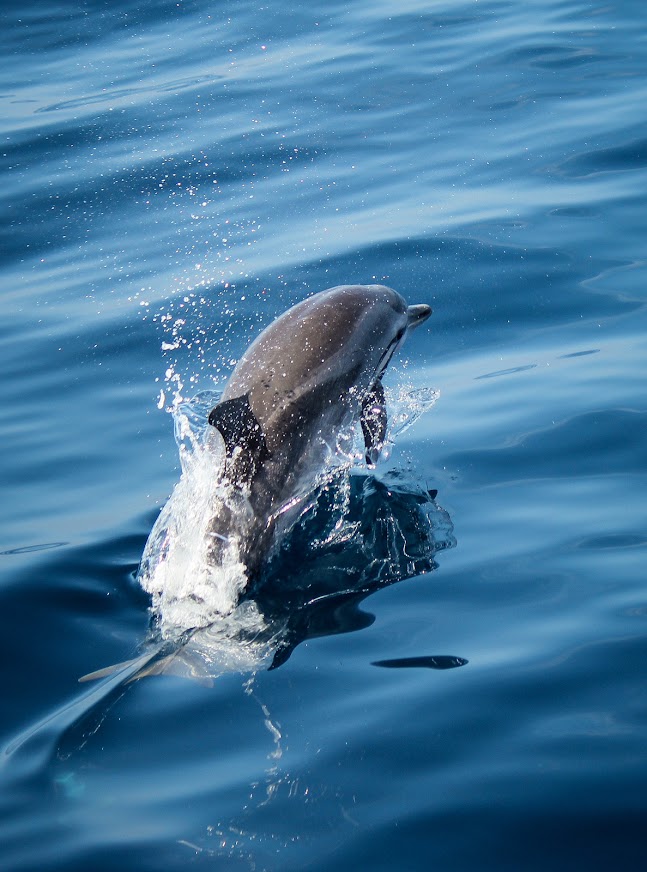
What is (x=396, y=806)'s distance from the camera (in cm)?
430

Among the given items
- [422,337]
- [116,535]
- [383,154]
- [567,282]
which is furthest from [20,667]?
[383,154]

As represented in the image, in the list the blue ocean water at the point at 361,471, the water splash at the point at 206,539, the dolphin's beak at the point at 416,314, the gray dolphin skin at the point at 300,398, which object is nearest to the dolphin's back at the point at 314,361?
the gray dolphin skin at the point at 300,398

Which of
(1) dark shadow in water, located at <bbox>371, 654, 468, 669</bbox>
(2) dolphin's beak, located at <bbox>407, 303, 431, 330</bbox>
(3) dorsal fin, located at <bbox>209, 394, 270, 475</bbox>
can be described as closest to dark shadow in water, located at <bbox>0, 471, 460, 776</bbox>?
(1) dark shadow in water, located at <bbox>371, 654, 468, 669</bbox>

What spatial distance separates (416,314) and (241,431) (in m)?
2.30

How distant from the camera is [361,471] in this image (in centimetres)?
748

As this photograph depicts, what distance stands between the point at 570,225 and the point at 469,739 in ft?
23.0

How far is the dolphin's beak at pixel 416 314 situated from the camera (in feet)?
27.1

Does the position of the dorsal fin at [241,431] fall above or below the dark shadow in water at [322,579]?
above

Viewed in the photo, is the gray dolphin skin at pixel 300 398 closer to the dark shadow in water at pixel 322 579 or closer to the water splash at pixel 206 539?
the water splash at pixel 206 539

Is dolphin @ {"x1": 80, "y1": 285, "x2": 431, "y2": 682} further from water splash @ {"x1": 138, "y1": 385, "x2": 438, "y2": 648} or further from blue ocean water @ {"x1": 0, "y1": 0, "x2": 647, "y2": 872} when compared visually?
blue ocean water @ {"x1": 0, "y1": 0, "x2": 647, "y2": 872}

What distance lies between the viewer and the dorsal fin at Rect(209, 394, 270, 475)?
21.2 feet

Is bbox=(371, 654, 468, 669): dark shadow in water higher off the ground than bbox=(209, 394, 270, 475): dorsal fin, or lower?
lower

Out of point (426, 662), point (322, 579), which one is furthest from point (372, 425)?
point (426, 662)

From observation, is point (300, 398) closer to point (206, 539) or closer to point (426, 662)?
point (206, 539)
